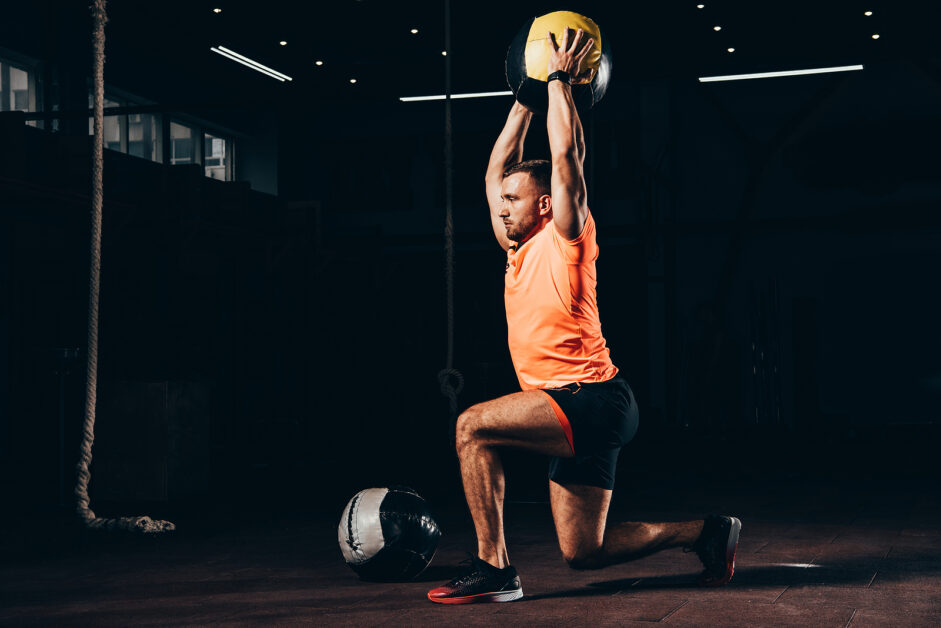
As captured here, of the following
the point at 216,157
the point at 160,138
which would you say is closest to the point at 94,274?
the point at 160,138

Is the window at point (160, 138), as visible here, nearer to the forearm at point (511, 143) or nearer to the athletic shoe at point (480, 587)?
the forearm at point (511, 143)

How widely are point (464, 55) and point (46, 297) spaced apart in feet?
13.3

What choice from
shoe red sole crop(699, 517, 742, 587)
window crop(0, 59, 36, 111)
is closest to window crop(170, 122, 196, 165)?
window crop(0, 59, 36, 111)

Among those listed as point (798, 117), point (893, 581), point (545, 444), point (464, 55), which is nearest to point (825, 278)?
point (798, 117)

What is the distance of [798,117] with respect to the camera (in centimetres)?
1386

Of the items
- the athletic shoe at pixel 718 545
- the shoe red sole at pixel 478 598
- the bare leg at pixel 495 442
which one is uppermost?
the bare leg at pixel 495 442

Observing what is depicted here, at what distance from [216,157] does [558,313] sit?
41.3ft

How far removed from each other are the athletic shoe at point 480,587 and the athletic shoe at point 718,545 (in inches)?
26.8

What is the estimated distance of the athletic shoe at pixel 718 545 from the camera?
374 centimetres

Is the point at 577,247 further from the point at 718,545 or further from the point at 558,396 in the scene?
the point at 718,545

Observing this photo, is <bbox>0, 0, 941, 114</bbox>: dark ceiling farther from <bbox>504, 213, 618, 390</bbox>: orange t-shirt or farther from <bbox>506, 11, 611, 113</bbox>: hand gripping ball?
<bbox>504, 213, 618, 390</bbox>: orange t-shirt

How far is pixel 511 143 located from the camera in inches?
152

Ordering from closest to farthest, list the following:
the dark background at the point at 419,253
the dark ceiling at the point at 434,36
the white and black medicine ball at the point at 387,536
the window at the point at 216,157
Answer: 1. the white and black medicine ball at the point at 387,536
2. the dark background at the point at 419,253
3. the dark ceiling at the point at 434,36
4. the window at the point at 216,157

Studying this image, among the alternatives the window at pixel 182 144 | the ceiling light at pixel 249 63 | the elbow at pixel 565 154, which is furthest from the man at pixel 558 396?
the window at pixel 182 144
